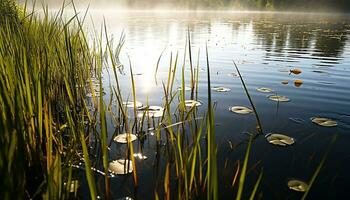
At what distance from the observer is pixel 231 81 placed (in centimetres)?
725

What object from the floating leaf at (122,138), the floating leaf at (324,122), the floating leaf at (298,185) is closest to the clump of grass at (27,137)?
the floating leaf at (122,138)

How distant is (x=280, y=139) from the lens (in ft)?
12.6

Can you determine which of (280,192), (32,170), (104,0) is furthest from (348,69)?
(104,0)

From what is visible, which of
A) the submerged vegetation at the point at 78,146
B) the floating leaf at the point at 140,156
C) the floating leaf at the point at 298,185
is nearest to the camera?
the submerged vegetation at the point at 78,146

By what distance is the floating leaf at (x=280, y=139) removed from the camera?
12.2 feet

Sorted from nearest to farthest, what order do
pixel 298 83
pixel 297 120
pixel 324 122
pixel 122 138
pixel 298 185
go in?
pixel 298 185 < pixel 122 138 < pixel 324 122 < pixel 297 120 < pixel 298 83

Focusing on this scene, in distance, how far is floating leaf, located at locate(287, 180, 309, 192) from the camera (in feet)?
9.15

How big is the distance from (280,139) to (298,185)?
3.47 ft

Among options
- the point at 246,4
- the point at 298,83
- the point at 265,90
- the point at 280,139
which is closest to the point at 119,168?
the point at 280,139

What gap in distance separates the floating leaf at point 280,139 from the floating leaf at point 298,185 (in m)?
0.87

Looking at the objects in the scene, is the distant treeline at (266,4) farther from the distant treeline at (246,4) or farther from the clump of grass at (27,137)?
the clump of grass at (27,137)

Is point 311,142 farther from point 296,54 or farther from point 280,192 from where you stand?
point 296,54

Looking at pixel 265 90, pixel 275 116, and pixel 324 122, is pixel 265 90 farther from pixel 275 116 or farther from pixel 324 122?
pixel 324 122

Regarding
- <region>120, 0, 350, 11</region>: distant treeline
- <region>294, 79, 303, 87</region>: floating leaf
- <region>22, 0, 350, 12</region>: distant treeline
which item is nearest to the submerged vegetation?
<region>294, 79, 303, 87</region>: floating leaf
